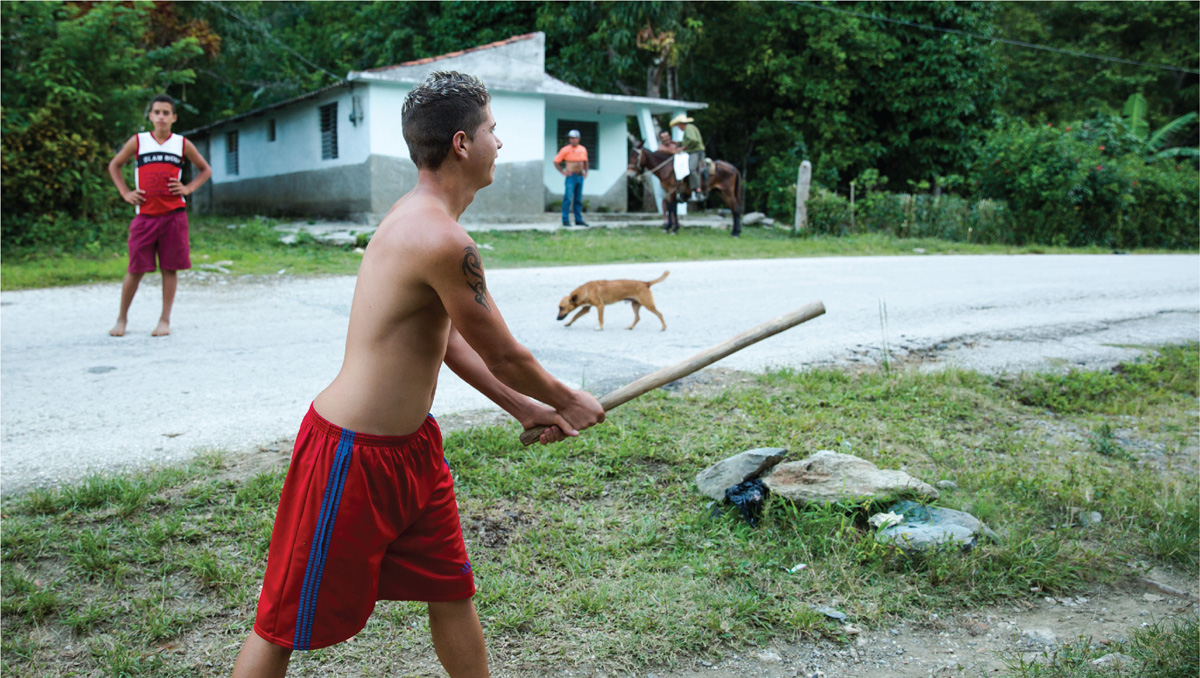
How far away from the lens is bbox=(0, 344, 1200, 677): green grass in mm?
2738

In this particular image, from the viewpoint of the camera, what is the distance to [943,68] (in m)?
26.2

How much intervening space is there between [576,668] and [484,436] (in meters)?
1.82

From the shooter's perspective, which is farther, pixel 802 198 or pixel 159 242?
pixel 802 198

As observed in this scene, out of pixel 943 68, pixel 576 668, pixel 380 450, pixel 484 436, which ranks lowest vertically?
pixel 576 668

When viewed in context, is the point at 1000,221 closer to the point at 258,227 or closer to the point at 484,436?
the point at 258,227

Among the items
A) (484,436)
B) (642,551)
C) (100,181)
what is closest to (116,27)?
(100,181)

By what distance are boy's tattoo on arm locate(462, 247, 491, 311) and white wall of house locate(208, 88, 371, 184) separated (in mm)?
16969

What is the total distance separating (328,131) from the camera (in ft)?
66.4

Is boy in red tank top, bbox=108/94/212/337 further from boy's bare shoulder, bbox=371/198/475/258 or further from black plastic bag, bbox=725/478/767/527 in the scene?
boy's bare shoulder, bbox=371/198/475/258

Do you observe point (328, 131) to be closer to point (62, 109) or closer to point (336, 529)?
point (62, 109)

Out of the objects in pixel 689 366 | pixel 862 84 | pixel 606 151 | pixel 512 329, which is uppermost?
pixel 862 84

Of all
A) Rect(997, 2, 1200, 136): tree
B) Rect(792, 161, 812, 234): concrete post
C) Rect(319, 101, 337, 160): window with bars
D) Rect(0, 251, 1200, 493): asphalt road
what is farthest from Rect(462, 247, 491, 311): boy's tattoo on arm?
Rect(997, 2, 1200, 136): tree

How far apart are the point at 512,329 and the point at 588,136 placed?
55.1 feet

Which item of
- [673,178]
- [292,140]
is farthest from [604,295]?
[292,140]
